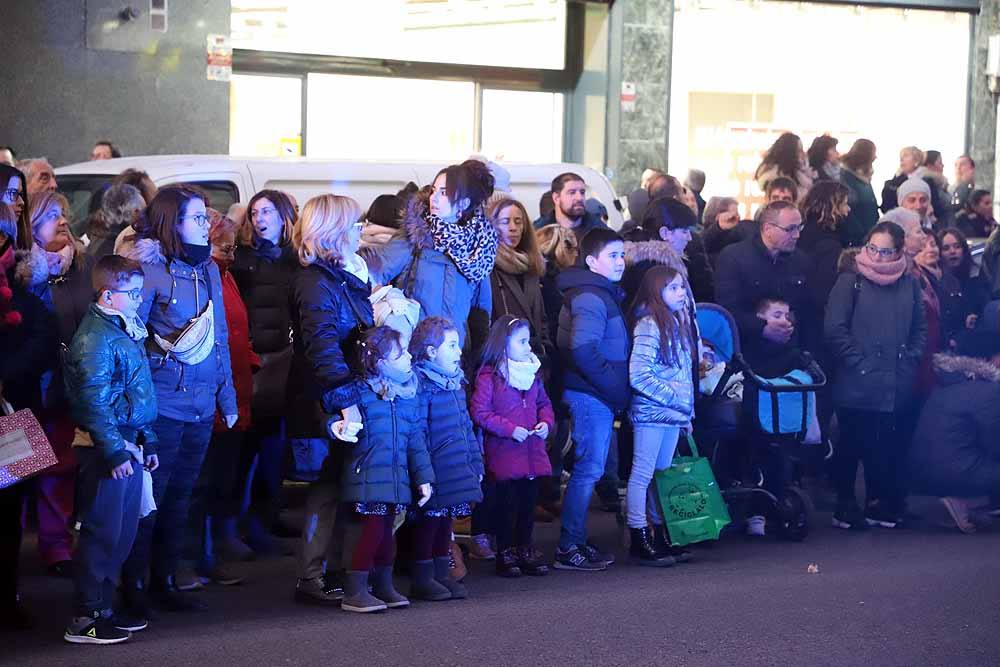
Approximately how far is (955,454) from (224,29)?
9.84 m

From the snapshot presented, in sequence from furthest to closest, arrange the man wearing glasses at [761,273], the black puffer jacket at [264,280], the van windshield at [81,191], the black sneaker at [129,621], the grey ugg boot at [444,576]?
the van windshield at [81,191] → the man wearing glasses at [761,273] → the black puffer jacket at [264,280] → the grey ugg boot at [444,576] → the black sneaker at [129,621]

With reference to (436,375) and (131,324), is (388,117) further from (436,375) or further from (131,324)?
(131,324)

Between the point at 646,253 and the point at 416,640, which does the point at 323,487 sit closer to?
the point at 416,640

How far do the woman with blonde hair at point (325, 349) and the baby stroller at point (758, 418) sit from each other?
3018mm

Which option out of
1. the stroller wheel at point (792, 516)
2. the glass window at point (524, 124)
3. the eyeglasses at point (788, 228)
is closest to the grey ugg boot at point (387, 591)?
the stroller wheel at point (792, 516)

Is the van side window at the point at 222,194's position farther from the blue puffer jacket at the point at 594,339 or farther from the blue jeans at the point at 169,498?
the blue jeans at the point at 169,498

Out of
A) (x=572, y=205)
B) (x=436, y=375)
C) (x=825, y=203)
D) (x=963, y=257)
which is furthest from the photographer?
(x=963, y=257)

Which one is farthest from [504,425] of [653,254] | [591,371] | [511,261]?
[653,254]

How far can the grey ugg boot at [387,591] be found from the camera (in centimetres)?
816

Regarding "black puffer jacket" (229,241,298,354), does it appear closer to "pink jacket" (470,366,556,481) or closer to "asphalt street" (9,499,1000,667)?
"pink jacket" (470,366,556,481)

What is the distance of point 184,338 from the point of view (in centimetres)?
766

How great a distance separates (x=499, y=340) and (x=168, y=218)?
80.4 inches

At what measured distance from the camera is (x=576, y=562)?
30.8 feet

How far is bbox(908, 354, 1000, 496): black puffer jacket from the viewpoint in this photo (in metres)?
10.9
